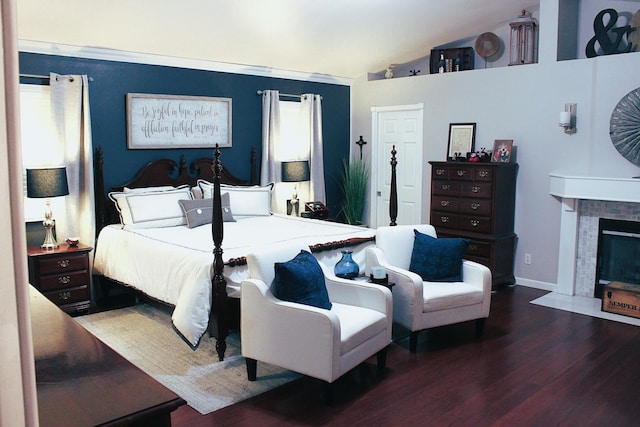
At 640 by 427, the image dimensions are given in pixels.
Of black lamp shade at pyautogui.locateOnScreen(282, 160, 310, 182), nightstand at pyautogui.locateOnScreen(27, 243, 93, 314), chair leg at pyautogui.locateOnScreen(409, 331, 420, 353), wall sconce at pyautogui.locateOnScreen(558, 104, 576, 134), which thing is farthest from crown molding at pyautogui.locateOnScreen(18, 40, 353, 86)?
chair leg at pyautogui.locateOnScreen(409, 331, 420, 353)

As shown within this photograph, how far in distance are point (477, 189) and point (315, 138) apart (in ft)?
7.32

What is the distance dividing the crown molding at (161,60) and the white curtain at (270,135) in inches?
11.6

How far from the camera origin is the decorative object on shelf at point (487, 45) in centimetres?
637

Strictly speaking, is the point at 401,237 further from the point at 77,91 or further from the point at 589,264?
the point at 77,91

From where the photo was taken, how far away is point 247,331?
3539 millimetres

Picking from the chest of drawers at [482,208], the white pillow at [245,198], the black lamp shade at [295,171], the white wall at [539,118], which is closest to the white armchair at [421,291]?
the chest of drawers at [482,208]

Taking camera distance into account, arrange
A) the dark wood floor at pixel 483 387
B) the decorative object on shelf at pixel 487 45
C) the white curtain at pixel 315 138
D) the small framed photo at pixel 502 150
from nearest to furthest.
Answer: the dark wood floor at pixel 483 387, the small framed photo at pixel 502 150, the decorative object on shelf at pixel 487 45, the white curtain at pixel 315 138

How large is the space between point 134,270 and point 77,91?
1742mm

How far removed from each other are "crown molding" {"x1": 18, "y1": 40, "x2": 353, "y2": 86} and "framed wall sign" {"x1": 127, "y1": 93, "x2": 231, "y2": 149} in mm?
341

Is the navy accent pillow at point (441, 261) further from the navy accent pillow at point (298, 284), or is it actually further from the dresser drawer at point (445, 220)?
the dresser drawer at point (445, 220)

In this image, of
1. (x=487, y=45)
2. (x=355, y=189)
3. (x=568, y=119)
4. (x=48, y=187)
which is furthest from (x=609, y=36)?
(x=48, y=187)

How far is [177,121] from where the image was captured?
19.4ft

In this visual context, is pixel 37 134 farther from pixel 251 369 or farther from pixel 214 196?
pixel 251 369

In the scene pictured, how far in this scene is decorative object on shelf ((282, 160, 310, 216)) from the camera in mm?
6684
